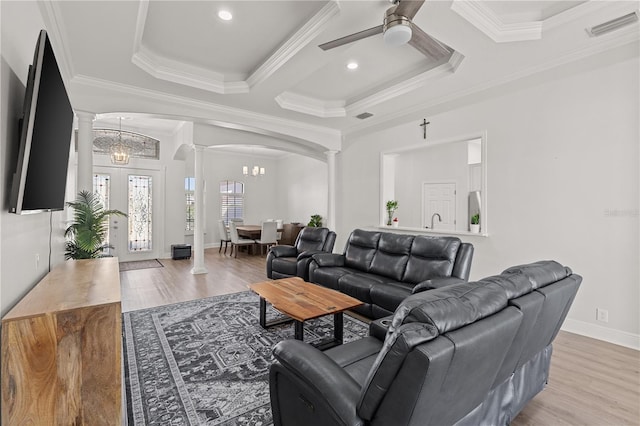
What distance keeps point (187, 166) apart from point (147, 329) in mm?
6595

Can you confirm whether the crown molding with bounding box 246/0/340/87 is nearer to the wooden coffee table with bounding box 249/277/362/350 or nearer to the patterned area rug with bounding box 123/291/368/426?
the wooden coffee table with bounding box 249/277/362/350

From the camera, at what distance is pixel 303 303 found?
9.28 feet

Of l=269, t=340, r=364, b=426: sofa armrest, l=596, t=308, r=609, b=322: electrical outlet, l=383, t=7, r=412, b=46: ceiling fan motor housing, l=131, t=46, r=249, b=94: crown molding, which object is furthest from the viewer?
l=131, t=46, r=249, b=94: crown molding

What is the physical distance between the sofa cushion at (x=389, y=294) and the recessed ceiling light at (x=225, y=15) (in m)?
3.15

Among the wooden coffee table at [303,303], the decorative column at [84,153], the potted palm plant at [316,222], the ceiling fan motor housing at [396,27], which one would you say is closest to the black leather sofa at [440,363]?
the wooden coffee table at [303,303]

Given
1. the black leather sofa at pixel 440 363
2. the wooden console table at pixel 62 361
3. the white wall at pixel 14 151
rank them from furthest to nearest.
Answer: the white wall at pixel 14 151, the wooden console table at pixel 62 361, the black leather sofa at pixel 440 363

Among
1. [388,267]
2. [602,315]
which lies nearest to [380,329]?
[388,267]

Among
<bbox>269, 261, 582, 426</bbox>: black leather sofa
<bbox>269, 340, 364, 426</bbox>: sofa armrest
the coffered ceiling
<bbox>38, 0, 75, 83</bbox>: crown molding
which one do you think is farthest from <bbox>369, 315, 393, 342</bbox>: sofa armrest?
<bbox>38, 0, 75, 83</bbox>: crown molding

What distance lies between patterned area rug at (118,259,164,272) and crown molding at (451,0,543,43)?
23.0 ft

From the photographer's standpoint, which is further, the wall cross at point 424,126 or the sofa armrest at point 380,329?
the wall cross at point 424,126

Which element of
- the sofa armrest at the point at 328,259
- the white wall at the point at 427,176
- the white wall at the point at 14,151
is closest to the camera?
the white wall at the point at 14,151

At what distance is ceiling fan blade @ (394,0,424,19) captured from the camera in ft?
6.64

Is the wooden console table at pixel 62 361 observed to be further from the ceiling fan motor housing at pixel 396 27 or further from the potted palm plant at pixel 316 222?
the potted palm plant at pixel 316 222

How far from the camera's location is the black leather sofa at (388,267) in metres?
3.24
